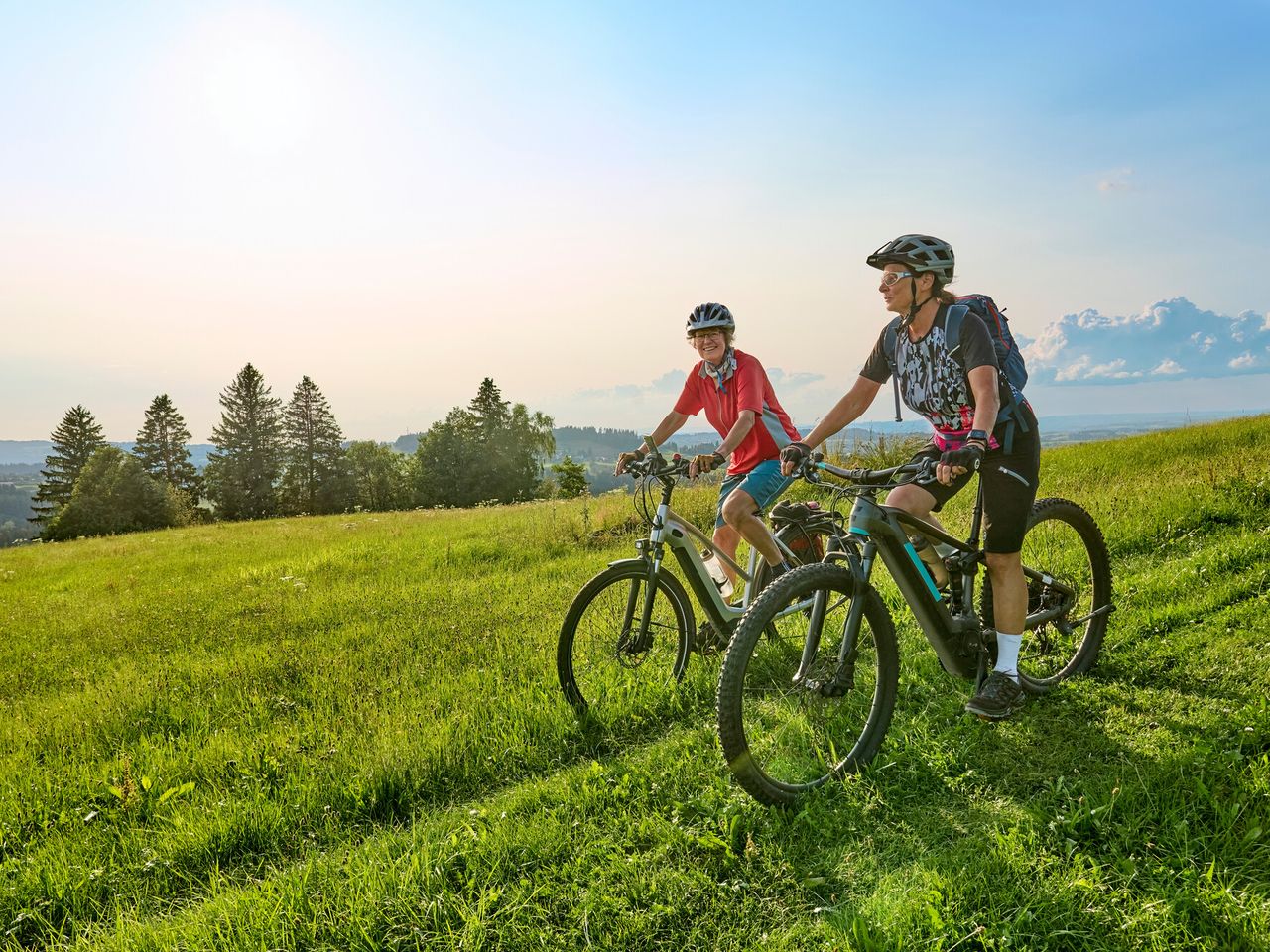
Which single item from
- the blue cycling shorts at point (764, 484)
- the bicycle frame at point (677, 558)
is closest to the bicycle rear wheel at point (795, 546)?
the blue cycling shorts at point (764, 484)

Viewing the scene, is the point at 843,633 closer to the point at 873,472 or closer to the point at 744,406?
the point at 873,472

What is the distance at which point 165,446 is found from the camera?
68.2 m

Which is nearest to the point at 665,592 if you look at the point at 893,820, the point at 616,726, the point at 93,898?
the point at 616,726

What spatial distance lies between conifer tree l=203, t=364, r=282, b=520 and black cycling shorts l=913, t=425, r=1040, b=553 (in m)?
69.6

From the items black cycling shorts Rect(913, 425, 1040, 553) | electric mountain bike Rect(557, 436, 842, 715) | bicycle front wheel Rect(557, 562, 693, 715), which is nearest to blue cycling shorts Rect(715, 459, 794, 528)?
electric mountain bike Rect(557, 436, 842, 715)

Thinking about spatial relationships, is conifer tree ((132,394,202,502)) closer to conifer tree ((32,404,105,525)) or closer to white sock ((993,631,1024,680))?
conifer tree ((32,404,105,525))

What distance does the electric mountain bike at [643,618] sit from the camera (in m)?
4.89

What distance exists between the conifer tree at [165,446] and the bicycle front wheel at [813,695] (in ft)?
245

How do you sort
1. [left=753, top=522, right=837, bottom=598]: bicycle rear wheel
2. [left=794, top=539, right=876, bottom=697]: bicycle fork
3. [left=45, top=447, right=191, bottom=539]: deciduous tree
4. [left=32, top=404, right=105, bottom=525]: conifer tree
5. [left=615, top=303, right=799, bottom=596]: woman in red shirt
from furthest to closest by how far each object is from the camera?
[left=32, top=404, right=105, bottom=525]: conifer tree → [left=45, top=447, right=191, bottom=539]: deciduous tree → [left=753, top=522, right=837, bottom=598]: bicycle rear wheel → [left=615, top=303, right=799, bottom=596]: woman in red shirt → [left=794, top=539, right=876, bottom=697]: bicycle fork

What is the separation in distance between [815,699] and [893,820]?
79 centimetres

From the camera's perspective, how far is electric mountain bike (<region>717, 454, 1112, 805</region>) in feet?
11.8

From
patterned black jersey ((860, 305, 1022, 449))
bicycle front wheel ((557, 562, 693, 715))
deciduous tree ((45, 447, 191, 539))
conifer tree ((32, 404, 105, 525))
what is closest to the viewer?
patterned black jersey ((860, 305, 1022, 449))

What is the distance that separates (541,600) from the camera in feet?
27.3

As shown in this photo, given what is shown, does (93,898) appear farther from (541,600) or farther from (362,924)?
(541,600)
